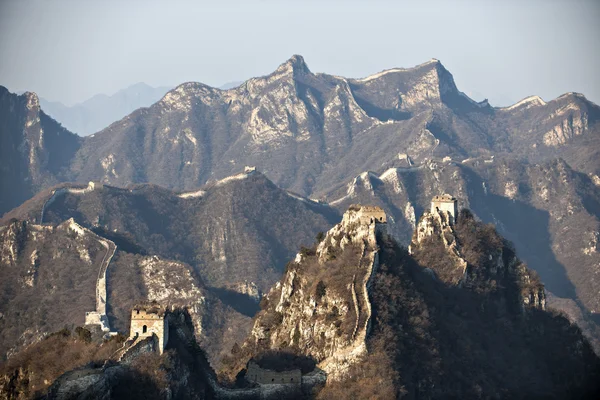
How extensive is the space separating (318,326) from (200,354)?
12.0 meters

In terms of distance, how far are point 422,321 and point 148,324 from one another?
3160 cm

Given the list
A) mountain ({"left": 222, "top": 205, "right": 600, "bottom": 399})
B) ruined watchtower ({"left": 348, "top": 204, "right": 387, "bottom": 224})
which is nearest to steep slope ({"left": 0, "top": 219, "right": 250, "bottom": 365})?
mountain ({"left": 222, "top": 205, "right": 600, "bottom": 399})

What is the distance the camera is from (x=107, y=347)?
96.3 metres

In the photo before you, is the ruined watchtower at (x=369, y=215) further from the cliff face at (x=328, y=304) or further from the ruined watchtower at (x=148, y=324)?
the ruined watchtower at (x=148, y=324)

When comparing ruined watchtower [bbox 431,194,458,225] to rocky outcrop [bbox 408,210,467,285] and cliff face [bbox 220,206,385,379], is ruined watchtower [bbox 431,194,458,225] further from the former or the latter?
cliff face [bbox 220,206,385,379]

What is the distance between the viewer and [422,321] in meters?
117

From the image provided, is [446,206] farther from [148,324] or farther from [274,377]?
[148,324]

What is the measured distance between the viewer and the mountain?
10931cm

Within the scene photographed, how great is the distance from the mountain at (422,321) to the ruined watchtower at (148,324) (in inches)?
612

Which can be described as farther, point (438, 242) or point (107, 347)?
point (438, 242)

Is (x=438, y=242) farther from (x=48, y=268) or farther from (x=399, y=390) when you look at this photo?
(x=48, y=268)

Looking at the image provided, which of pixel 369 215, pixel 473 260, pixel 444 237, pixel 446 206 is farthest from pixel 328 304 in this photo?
pixel 446 206

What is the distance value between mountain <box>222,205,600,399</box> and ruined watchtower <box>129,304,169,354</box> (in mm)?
15552

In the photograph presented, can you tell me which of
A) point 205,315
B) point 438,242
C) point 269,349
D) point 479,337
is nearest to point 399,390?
point 269,349
